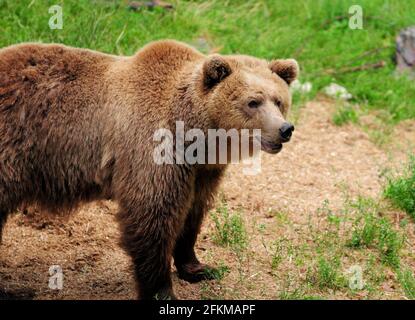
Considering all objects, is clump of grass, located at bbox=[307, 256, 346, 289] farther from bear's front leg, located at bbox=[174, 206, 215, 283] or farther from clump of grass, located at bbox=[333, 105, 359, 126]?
clump of grass, located at bbox=[333, 105, 359, 126]

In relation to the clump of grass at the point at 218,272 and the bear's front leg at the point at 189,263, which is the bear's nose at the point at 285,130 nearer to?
the bear's front leg at the point at 189,263

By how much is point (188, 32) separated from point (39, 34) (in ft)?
7.60

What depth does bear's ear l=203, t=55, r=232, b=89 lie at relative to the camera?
5.03 metres

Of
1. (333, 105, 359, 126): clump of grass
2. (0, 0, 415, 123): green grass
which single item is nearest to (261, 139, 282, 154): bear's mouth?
(0, 0, 415, 123): green grass

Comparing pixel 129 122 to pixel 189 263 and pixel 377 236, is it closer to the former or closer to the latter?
pixel 189 263

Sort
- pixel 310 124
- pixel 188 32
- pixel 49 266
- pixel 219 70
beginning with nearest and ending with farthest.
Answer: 1. pixel 219 70
2. pixel 49 266
3. pixel 310 124
4. pixel 188 32

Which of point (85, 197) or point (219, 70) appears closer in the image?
point (219, 70)

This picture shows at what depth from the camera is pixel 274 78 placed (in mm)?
5297

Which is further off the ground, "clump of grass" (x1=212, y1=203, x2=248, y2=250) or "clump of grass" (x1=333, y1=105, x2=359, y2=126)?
"clump of grass" (x1=333, y1=105, x2=359, y2=126)

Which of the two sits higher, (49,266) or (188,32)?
(188,32)

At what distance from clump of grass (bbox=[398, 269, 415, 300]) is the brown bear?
1724 millimetres
